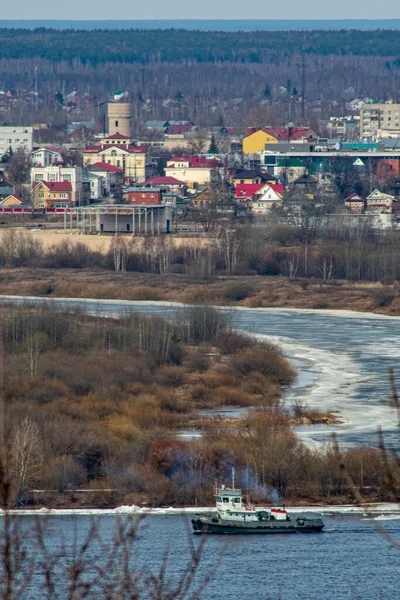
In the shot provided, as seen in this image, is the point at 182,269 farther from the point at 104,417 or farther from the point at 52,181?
the point at 104,417

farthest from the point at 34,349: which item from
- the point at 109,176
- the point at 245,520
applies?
the point at 109,176

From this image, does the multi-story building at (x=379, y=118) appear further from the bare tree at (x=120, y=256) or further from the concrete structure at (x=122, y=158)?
the bare tree at (x=120, y=256)

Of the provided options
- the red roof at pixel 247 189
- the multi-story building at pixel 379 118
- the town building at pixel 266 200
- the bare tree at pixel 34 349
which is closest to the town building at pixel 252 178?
the red roof at pixel 247 189

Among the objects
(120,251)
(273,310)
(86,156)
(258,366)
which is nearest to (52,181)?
(86,156)

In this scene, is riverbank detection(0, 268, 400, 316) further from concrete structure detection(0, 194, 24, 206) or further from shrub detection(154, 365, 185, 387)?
concrete structure detection(0, 194, 24, 206)

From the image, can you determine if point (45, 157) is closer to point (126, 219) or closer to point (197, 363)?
point (126, 219)
